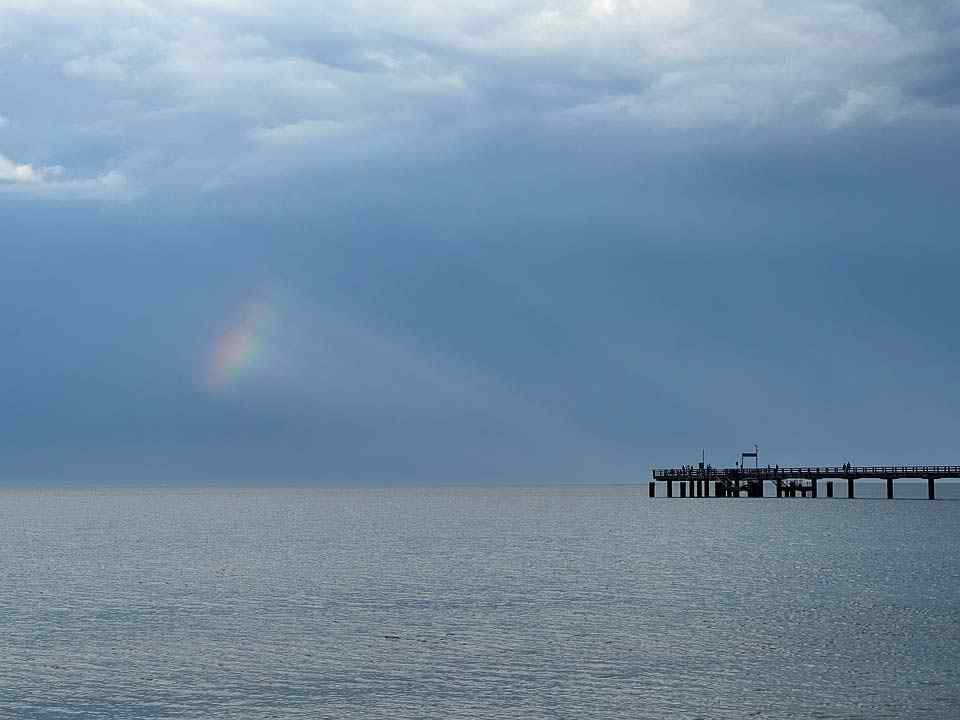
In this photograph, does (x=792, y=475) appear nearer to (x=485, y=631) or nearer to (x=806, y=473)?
(x=806, y=473)

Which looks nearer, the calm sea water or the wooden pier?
the calm sea water

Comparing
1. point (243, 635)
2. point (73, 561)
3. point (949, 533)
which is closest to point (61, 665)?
point (243, 635)

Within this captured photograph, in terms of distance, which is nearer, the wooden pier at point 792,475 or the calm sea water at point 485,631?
the calm sea water at point 485,631

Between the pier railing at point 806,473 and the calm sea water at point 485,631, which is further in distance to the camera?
the pier railing at point 806,473

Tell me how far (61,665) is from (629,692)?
723 inches

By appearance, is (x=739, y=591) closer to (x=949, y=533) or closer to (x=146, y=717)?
(x=146, y=717)

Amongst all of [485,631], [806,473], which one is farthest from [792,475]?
[485,631]

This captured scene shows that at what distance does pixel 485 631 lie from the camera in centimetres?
4656

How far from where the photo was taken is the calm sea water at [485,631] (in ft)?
113

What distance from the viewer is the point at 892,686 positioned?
3603 cm

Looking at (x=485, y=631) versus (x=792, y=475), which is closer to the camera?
(x=485, y=631)

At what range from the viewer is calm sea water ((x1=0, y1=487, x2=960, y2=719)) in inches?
1353

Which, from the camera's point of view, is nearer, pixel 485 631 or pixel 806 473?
pixel 485 631

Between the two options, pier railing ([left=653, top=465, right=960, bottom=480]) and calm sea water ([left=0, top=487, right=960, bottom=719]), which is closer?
calm sea water ([left=0, top=487, right=960, bottom=719])
